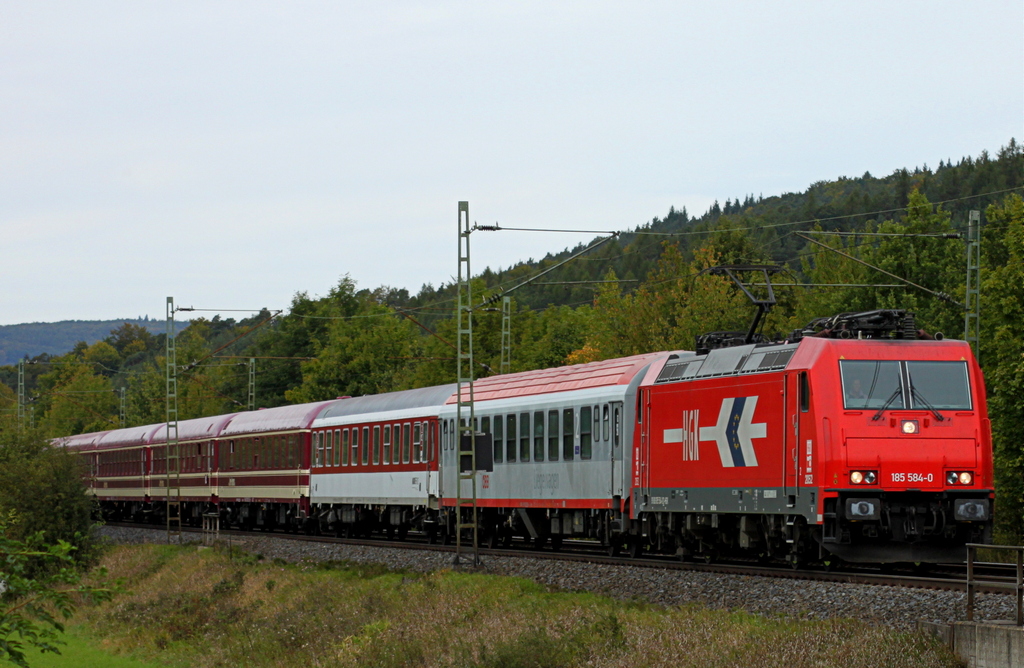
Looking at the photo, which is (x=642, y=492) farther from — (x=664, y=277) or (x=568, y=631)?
(x=664, y=277)

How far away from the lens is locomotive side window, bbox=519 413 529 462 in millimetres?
30172

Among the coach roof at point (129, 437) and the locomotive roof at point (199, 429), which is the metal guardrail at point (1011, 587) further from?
the coach roof at point (129, 437)

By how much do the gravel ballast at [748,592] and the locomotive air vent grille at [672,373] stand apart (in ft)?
11.5

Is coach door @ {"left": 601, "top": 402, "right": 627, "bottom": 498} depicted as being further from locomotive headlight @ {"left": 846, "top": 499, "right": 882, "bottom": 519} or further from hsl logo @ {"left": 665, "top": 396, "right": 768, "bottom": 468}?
locomotive headlight @ {"left": 846, "top": 499, "right": 882, "bottom": 519}

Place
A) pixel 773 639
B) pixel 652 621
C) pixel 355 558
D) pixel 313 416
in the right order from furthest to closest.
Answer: pixel 313 416
pixel 355 558
pixel 652 621
pixel 773 639

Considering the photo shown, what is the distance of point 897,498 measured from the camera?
1958 centimetres

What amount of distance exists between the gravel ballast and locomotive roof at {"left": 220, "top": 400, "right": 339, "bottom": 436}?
1452 centimetres

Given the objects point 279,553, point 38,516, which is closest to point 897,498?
point 279,553

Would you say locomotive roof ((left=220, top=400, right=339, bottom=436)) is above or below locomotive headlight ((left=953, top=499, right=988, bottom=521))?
above

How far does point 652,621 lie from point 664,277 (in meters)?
58.8

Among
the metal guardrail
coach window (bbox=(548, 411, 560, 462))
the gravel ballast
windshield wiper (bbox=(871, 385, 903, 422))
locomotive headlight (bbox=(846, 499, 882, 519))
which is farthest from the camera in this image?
coach window (bbox=(548, 411, 560, 462))

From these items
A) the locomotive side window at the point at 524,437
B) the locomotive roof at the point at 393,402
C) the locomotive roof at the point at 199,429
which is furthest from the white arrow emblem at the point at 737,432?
the locomotive roof at the point at 199,429

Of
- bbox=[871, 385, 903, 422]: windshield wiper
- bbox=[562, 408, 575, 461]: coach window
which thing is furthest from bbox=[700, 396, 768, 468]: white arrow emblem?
bbox=[562, 408, 575, 461]: coach window

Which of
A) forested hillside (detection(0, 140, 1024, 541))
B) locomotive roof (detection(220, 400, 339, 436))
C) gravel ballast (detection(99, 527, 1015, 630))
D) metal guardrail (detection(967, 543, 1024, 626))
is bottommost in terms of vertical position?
gravel ballast (detection(99, 527, 1015, 630))
